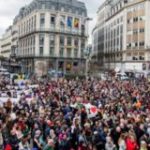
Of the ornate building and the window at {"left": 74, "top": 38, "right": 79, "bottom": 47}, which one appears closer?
the ornate building

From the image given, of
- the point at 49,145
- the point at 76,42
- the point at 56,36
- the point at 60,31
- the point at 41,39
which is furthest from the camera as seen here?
the point at 76,42

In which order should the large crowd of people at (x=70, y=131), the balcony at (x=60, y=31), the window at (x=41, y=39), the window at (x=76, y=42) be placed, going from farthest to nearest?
the window at (x=76, y=42) < the window at (x=41, y=39) < the balcony at (x=60, y=31) < the large crowd of people at (x=70, y=131)

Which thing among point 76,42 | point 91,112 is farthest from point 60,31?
point 91,112

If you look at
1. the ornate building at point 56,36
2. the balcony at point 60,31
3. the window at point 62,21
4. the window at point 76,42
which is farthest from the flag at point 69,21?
the window at point 76,42

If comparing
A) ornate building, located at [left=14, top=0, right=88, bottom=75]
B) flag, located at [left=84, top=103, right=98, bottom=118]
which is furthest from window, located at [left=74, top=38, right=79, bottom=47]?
flag, located at [left=84, top=103, right=98, bottom=118]

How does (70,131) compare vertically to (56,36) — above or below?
below

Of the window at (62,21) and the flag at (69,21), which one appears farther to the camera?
the window at (62,21)

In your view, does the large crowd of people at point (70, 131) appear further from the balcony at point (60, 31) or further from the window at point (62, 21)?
the window at point (62, 21)

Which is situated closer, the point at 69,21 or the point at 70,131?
the point at 70,131

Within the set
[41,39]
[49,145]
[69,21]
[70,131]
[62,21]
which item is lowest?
[49,145]

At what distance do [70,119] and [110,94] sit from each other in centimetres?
1237

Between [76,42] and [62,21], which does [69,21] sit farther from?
[76,42]

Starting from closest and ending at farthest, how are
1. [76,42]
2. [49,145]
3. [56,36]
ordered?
1. [49,145]
2. [56,36]
3. [76,42]

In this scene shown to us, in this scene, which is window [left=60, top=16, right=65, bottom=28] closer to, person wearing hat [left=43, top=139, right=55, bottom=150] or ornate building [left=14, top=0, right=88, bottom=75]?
ornate building [left=14, top=0, right=88, bottom=75]
